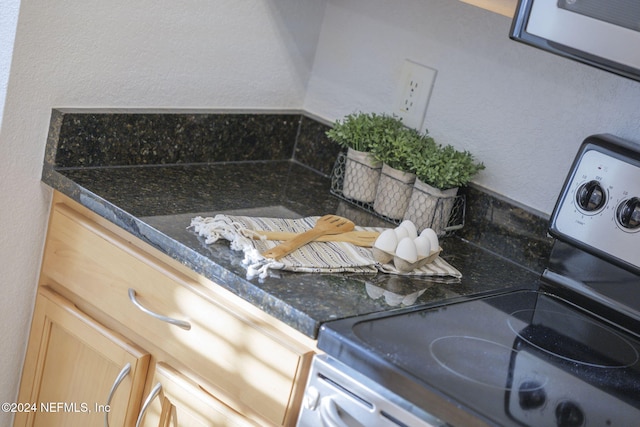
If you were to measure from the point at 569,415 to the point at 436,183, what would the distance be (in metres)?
0.62

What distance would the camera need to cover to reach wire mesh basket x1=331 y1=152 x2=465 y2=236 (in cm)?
158

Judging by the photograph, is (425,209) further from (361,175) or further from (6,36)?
(6,36)

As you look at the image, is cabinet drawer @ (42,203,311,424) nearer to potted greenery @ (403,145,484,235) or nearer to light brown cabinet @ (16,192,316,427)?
light brown cabinet @ (16,192,316,427)

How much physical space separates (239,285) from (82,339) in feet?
1.35

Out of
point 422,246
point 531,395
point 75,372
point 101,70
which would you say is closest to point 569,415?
point 531,395

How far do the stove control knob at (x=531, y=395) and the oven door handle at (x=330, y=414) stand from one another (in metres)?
0.23

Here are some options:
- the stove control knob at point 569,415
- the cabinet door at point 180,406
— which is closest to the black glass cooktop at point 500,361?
the stove control knob at point 569,415

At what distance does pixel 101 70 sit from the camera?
4.93ft

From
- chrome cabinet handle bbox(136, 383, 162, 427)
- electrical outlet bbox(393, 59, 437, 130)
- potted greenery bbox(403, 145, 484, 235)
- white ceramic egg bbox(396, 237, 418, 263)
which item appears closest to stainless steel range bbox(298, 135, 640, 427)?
white ceramic egg bbox(396, 237, 418, 263)

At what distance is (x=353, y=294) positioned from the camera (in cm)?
124

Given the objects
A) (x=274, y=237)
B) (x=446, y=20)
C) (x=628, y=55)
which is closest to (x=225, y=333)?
(x=274, y=237)

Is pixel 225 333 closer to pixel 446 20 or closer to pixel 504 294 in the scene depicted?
pixel 504 294

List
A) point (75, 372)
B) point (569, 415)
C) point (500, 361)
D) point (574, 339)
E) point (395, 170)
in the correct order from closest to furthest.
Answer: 1. point (569, 415)
2. point (500, 361)
3. point (574, 339)
4. point (75, 372)
5. point (395, 170)

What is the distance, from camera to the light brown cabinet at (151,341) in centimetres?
120
